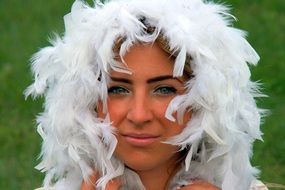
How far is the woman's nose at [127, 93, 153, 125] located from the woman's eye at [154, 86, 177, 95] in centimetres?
4

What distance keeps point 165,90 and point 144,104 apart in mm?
104

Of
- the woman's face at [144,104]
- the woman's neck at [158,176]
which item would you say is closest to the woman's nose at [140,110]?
the woman's face at [144,104]

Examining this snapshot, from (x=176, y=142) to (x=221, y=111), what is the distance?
17cm

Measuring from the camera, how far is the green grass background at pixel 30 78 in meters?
4.91

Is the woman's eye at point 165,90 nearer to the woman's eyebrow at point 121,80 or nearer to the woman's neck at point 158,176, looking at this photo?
the woman's eyebrow at point 121,80

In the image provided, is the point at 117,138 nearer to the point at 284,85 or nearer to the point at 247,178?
the point at 247,178

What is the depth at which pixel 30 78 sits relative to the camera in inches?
225

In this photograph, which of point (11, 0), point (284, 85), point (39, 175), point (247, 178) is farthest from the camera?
point (11, 0)

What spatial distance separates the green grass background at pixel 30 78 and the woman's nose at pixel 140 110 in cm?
181

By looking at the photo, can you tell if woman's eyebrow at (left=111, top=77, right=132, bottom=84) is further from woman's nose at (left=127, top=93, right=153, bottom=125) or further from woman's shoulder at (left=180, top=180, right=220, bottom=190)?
woman's shoulder at (left=180, top=180, right=220, bottom=190)

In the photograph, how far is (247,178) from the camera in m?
3.21

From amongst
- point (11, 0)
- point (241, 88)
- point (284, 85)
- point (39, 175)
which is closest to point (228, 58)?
point (241, 88)

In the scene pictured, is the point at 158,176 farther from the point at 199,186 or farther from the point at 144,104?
the point at 144,104

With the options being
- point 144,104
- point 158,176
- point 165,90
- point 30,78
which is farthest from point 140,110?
point 30,78
